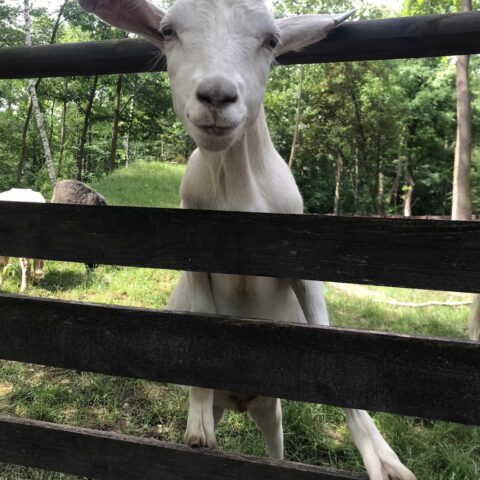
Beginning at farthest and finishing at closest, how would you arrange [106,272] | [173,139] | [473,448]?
[173,139], [106,272], [473,448]

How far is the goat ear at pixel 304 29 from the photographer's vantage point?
1812 millimetres

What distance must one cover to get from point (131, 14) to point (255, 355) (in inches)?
58.2

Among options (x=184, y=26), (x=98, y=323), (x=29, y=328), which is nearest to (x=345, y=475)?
(x=98, y=323)

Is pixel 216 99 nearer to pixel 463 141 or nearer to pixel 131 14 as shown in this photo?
pixel 131 14

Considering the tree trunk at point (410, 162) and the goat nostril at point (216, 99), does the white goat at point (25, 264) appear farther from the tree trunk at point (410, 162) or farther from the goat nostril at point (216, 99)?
the tree trunk at point (410, 162)

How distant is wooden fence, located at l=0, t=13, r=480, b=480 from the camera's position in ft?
4.42

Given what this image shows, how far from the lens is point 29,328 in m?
1.70

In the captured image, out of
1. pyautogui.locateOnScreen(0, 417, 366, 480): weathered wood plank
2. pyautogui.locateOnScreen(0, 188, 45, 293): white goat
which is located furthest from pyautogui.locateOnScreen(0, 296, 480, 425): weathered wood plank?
pyautogui.locateOnScreen(0, 188, 45, 293): white goat

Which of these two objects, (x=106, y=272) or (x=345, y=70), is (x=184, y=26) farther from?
(x=345, y=70)

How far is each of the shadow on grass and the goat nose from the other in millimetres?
5845

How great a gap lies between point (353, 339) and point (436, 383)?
26cm

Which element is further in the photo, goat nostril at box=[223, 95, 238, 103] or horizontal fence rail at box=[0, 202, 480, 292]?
goat nostril at box=[223, 95, 238, 103]

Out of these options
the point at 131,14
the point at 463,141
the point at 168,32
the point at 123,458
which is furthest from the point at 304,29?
the point at 463,141

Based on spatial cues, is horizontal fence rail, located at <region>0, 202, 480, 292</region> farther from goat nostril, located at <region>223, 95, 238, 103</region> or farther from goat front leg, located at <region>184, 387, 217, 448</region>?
goat front leg, located at <region>184, 387, 217, 448</region>
